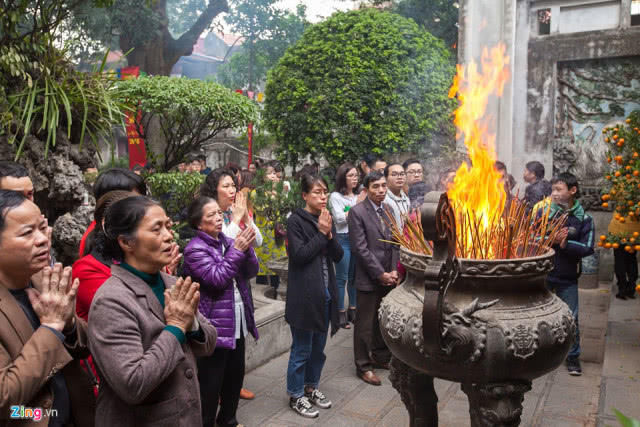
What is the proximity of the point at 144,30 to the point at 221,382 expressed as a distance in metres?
12.2

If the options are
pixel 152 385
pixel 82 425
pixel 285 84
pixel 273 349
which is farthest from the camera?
pixel 285 84

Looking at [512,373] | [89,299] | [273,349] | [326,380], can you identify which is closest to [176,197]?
[273,349]

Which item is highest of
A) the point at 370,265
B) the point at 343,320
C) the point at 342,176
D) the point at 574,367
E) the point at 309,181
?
A: the point at 309,181

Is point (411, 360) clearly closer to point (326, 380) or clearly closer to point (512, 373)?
point (512, 373)

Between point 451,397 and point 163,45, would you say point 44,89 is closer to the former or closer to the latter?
point 451,397

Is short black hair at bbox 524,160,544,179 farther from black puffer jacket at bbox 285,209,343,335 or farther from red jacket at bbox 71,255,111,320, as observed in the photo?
red jacket at bbox 71,255,111,320

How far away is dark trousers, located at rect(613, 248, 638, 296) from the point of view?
7043mm

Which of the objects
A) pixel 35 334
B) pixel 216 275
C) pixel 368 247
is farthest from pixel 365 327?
pixel 35 334

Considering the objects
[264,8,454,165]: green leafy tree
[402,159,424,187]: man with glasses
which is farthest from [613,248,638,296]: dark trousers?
[264,8,454,165]: green leafy tree

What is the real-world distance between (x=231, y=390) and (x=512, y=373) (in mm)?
1913

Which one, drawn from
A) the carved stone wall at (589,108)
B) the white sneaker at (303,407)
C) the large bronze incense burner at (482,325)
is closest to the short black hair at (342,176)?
the white sneaker at (303,407)

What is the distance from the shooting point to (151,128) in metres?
7.37

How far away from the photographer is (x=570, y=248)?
15.5 ft

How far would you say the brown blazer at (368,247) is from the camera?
4695 mm
